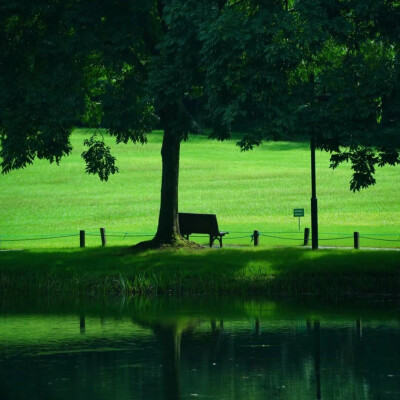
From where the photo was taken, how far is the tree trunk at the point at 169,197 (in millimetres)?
33688

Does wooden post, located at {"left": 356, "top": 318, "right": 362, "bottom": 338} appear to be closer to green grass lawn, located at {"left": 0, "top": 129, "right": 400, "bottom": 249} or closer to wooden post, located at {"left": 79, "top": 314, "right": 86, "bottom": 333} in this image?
wooden post, located at {"left": 79, "top": 314, "right": 86, "bottom": 333}

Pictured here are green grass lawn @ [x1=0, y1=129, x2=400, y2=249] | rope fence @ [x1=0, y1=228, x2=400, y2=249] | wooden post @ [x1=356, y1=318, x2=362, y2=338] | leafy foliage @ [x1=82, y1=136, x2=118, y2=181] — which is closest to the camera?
wooden post @ [x1=356, y1=318, x2=362, y2=338]

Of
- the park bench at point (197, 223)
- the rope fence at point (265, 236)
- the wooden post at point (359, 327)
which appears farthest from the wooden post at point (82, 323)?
the rope fence at point (265, 236)

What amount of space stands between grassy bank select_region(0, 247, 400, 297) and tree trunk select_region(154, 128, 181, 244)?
1690 millimetres

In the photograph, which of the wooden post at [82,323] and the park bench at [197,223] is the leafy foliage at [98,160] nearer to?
the park bench at [197,223]

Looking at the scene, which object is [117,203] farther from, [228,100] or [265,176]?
A: [228,100]

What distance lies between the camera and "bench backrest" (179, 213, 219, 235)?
3656 centimetres

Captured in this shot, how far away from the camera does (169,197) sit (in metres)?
33.9

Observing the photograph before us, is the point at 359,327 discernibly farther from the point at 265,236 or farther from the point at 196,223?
the point at 265,236

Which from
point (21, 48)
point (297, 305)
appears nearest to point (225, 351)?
point (297, 305)

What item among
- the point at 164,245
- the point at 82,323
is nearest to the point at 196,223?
the point at 164,245

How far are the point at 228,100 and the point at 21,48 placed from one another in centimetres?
791

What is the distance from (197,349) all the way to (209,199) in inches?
1685

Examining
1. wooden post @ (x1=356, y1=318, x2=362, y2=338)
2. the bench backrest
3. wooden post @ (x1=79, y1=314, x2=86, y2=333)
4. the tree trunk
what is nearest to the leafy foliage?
the tree trunk
